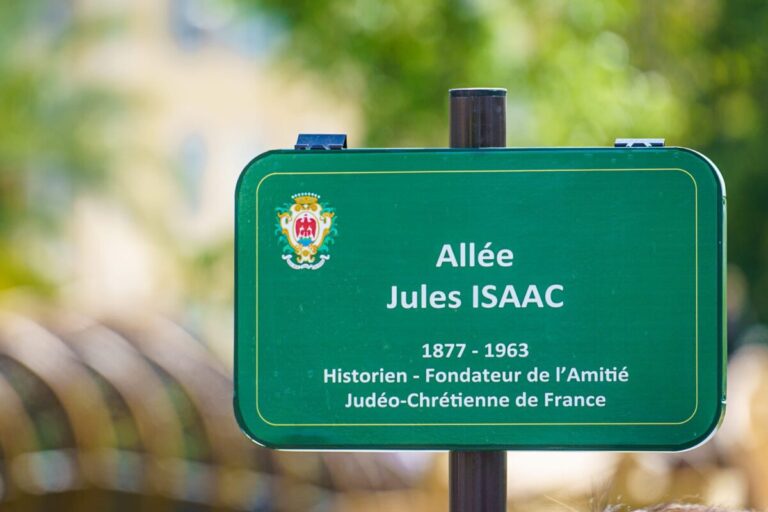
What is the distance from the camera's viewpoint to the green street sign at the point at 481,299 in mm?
2801

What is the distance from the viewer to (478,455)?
2.91 m

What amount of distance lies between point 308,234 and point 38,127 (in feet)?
49.0

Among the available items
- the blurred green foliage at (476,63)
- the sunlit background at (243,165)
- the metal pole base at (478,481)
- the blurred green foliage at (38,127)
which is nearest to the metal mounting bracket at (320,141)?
the metal pole base at (478,481)

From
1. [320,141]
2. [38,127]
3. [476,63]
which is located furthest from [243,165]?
[320,141]

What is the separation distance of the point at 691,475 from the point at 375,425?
696cm

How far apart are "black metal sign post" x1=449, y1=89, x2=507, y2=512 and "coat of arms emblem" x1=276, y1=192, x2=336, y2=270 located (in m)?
0.33

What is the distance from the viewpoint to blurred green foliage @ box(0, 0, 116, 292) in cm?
1673

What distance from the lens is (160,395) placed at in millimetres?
9328

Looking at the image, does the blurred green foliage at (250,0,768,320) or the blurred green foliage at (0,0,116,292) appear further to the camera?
the blurred green foliage at (0,0,116,292)

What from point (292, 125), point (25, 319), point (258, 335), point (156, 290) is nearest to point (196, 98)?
point (292, 125)

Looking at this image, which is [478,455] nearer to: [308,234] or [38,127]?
[308,234]

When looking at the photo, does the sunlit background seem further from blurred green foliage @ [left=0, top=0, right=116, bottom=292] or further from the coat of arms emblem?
the coat of arms emblem

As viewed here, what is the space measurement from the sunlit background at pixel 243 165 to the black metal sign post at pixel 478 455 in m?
0.29

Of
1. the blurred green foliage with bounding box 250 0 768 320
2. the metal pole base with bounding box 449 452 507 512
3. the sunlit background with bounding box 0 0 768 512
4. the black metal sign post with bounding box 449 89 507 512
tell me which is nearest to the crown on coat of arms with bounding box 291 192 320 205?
the black metal sign post with bounding box 449 89 507 512
